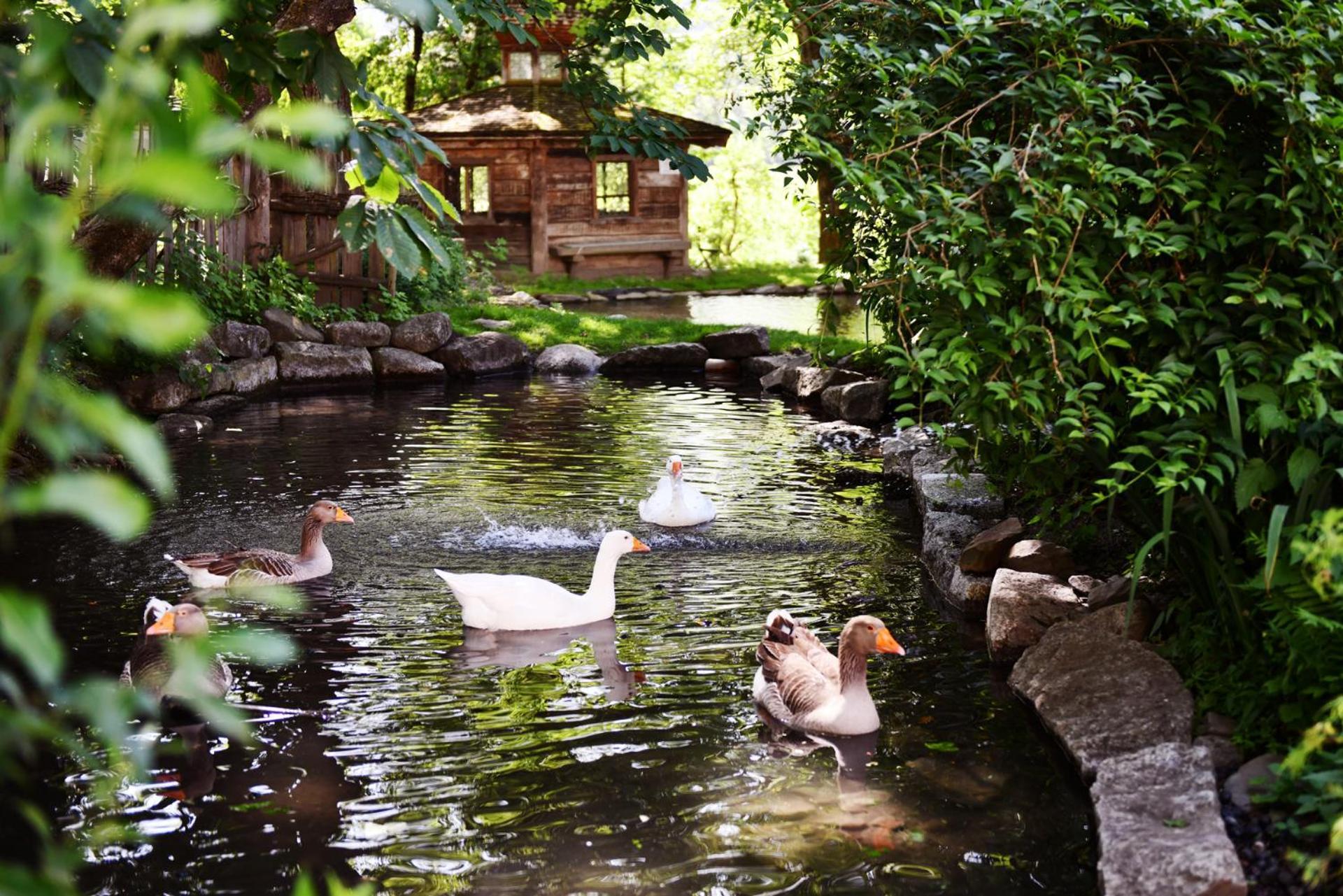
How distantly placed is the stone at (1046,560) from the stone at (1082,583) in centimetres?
5

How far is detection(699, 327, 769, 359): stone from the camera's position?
19.8 m

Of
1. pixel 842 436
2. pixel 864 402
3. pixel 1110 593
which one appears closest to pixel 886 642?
pixel 1110 593

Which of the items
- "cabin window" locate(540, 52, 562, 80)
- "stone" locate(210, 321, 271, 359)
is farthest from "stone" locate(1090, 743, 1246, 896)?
"cabin window" locate(540, 52, 562, 80)

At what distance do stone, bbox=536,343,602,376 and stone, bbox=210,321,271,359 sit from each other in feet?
13.7

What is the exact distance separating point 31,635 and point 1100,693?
551 centimetres

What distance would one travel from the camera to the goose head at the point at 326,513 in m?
8.99

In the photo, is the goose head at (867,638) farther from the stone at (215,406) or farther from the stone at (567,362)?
the stone at (567,362)

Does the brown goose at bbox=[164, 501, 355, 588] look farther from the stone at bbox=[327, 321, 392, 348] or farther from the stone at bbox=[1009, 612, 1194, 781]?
the stone at bbox=[327, 321, 392, 348]

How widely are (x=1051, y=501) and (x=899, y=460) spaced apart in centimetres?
535

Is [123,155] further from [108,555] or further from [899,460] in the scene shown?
[899,460]

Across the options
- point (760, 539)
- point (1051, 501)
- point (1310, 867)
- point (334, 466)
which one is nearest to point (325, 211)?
point (334, 466)

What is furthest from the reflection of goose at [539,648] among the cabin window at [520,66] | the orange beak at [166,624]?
the cabin window at [520,66]

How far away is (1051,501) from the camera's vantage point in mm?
6969

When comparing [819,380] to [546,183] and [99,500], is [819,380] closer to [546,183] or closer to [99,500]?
[99,500]
